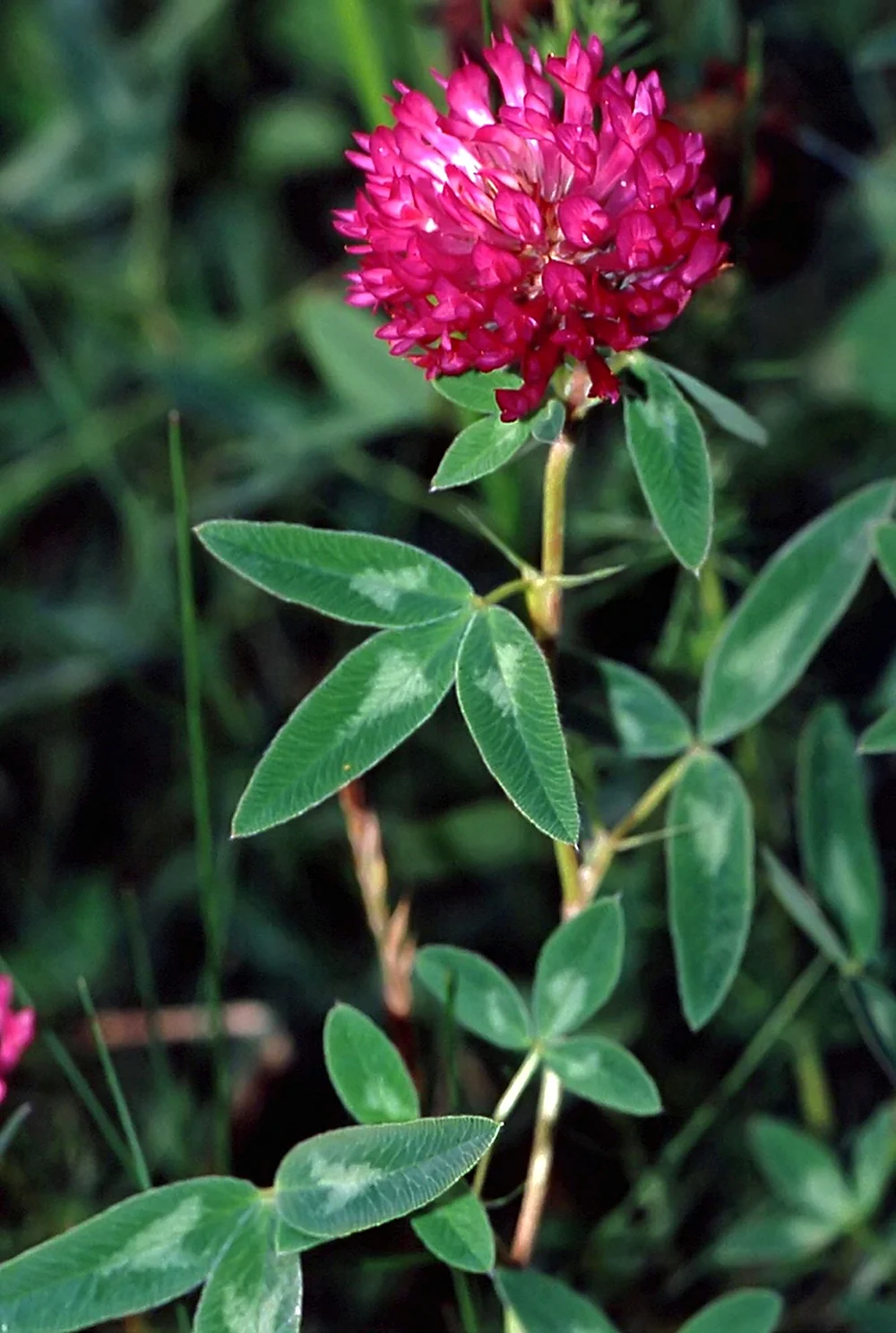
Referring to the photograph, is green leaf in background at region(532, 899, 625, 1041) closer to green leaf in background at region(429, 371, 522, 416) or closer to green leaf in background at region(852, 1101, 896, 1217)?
green leaf in background at region(429, 371, 522, 416)

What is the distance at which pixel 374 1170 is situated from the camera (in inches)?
38.3

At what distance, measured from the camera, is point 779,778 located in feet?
5.90

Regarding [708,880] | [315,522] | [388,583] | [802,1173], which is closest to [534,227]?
[388,583]

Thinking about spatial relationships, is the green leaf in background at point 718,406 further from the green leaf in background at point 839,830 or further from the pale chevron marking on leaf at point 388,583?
the green leaf in background at point 839,830

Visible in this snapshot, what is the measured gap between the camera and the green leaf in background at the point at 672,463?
1.03 metres

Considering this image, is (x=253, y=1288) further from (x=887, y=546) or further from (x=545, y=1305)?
(x=887, y=546)

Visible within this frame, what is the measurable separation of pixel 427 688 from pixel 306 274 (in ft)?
5.32

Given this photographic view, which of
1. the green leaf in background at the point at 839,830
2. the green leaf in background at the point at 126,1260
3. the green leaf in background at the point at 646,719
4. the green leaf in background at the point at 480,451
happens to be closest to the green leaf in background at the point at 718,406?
the green leaf in background at the point at 480,451

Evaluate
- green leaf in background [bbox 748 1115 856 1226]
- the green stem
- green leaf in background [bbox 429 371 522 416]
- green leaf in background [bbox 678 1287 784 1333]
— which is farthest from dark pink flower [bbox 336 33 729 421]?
green leaf in background [bbox 748 1115 856 1226]

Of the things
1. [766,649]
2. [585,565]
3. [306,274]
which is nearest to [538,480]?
[585,565]

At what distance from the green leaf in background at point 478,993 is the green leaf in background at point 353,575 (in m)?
0.27

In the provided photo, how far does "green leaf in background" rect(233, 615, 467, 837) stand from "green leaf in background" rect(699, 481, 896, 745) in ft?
1.00

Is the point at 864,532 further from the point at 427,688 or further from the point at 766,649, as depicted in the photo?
the point at 427,688

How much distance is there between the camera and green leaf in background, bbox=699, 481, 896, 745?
1269mm
